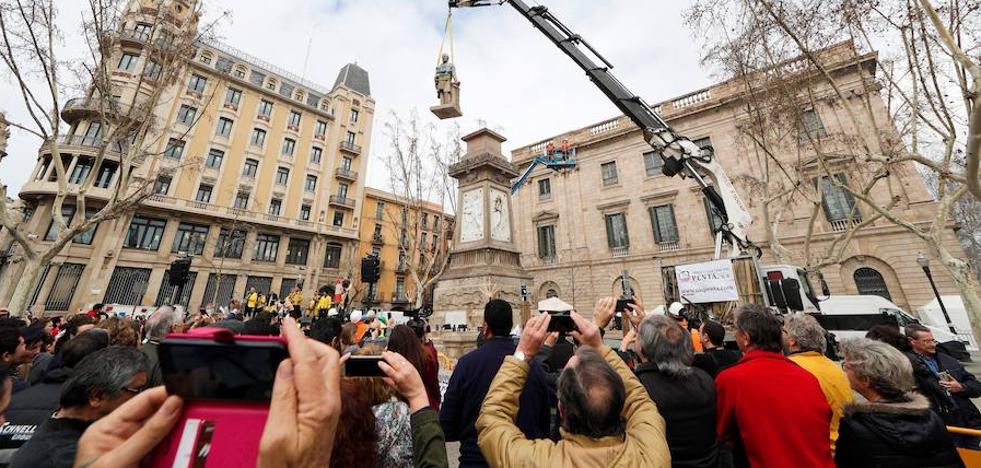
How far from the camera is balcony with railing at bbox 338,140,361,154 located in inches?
1228

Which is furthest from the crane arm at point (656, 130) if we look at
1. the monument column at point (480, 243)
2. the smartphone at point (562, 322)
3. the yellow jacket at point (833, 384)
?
the smartphone at point (562, 322)

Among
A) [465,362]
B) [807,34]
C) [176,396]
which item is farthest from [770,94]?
[176,396]

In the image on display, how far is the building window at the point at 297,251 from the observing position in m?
26.9

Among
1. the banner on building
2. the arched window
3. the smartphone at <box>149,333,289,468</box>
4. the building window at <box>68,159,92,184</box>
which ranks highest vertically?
the building window at <box>68,159,92,184</box>

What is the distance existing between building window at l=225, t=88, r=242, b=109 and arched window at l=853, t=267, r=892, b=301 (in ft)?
129

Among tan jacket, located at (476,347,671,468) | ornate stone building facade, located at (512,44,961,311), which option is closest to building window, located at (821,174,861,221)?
ornate stone building facade, located at (512,44,961,311)

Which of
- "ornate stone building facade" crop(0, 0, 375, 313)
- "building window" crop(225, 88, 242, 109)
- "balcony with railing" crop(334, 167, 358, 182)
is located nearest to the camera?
"ornate stone building facade" crop(0, 0, 375, 313)

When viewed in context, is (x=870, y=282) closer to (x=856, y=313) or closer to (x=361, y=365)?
(x=856, y=313)

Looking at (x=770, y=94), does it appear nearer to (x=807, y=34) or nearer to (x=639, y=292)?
(x=807, y=34)

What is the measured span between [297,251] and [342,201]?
5.54 meters

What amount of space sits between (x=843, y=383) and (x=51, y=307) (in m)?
30.4

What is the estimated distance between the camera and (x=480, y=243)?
955 cm

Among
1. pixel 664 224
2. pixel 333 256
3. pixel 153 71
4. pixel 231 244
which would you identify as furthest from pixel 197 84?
pixel 664 224

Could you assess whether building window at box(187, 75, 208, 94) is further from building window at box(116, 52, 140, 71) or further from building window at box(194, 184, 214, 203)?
building window at box(194, 184, 214, 203)
